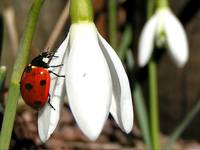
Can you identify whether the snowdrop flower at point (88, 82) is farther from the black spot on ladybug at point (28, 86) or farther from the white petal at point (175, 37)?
the white petal at point (175, 37)

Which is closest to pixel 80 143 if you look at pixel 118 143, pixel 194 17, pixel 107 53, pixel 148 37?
pixel 118 143

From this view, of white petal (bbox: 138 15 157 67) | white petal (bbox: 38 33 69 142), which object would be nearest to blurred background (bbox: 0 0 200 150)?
white petal (bbox: 138 15 157 67)

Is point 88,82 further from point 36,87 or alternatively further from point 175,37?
point 175,37

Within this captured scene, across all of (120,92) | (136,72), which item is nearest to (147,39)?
(136,72)

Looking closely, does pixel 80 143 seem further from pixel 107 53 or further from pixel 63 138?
pixel 107 53

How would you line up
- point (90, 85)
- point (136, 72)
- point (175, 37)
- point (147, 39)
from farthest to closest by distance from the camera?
point (136, 72) → point (147, 39) → point (175, 37) → point (90, 85)

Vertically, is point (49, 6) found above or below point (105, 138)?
above

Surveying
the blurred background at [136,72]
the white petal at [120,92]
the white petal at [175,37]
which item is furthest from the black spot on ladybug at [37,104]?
the blurred background at [136,72]
